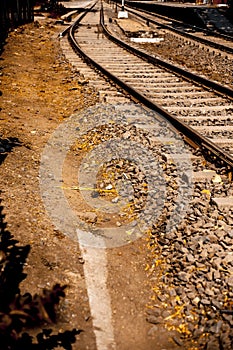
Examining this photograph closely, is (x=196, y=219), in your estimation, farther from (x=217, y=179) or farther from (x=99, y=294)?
(x=99, y=294)

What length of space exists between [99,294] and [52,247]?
0.71m

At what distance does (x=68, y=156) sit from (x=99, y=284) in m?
2.73

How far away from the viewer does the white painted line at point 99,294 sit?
2924 mm

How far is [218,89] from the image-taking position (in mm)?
8781

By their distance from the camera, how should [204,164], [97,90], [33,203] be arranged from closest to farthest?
[33,203], [204,164], [97,90]

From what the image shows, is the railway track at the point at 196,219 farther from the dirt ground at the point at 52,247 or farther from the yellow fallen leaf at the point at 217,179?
the dirt ground at the point at 52,247

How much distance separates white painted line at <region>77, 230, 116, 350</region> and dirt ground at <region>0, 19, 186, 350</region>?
47 millimetres

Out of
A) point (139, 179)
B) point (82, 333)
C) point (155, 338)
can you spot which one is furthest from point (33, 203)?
point (155, 338)

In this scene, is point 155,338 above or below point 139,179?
below

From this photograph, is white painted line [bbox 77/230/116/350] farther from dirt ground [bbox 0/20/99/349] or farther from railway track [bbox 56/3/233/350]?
railway track [bbox 56/3/233/350]

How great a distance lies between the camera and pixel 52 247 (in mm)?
3729

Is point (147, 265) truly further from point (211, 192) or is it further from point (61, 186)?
point (61, 186)

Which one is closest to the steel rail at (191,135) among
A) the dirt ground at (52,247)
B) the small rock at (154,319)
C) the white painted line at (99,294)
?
the dirt ground at (52,247)

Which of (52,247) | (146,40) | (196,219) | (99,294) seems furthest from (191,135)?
(146,40)
